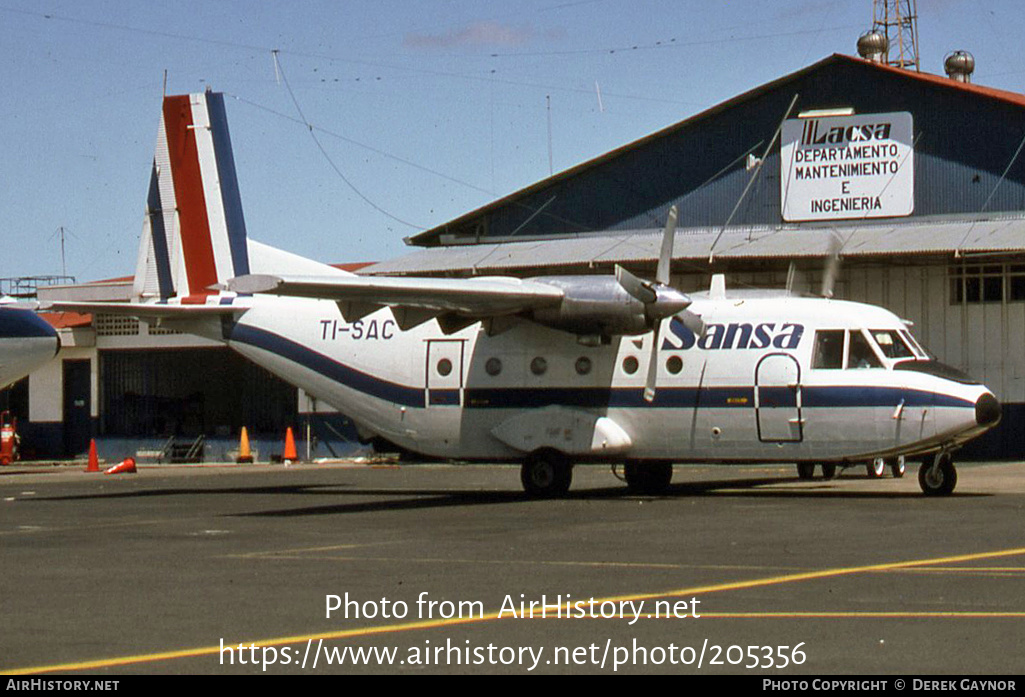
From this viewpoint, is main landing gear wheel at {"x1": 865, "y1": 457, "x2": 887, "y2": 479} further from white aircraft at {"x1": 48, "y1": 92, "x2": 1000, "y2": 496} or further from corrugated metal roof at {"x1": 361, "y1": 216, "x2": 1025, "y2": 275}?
corrugated metal roof at {"x1": 361, "y1": 216, "x2": 1025, "y2": 275}

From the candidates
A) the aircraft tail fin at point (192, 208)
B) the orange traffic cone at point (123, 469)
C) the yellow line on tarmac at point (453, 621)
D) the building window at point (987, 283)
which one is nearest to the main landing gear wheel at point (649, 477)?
the aircraft tail fin at point (192, 208)

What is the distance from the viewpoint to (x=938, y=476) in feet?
73.8

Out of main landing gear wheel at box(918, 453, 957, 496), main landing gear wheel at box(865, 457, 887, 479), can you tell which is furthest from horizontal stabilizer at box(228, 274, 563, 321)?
main landing gear wheel at box(865, 457, 887, 479)

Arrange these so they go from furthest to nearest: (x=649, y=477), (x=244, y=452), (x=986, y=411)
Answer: (x=244, y=452) → (x=649, y=477) → (x=986, y=411)

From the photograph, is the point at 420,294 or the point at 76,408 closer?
the point at 420,294

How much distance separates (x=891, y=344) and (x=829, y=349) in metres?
0.94

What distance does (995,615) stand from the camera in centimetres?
1004

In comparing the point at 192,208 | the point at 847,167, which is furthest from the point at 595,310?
the point at 847,167

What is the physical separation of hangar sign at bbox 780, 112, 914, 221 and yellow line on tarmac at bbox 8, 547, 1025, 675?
2537 cm

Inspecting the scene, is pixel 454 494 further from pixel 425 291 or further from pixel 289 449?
pixel 289 449

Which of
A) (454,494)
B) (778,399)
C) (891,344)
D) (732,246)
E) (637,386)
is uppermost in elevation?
(732,246)

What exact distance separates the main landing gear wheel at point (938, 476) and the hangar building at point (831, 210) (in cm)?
1283
